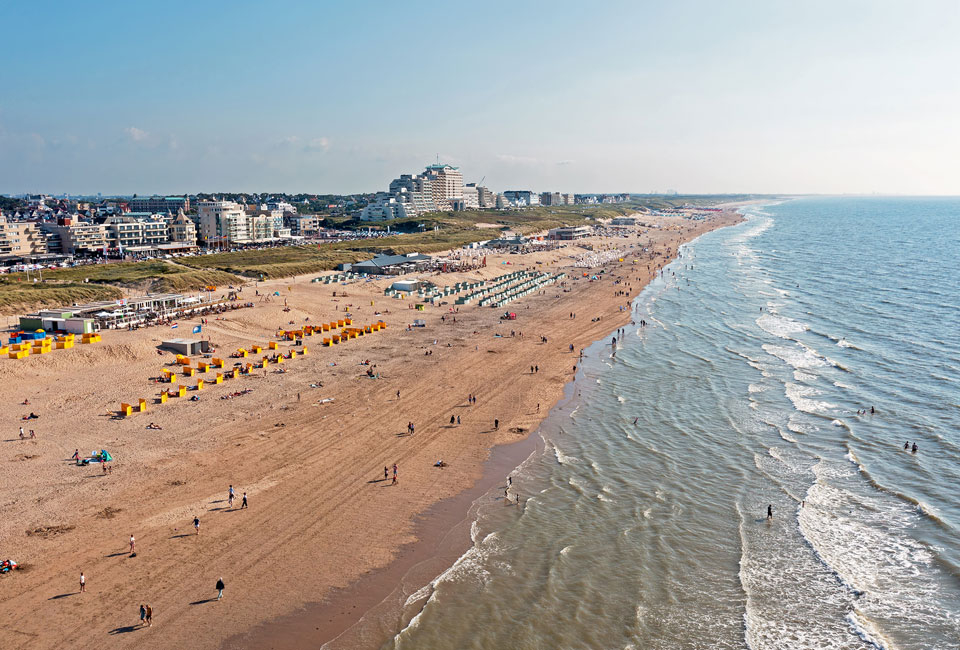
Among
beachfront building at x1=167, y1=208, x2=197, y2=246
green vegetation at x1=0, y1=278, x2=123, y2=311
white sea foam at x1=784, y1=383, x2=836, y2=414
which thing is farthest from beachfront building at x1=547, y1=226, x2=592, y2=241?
white sea foam at x1=784, y1=383, x2=836, y2=414

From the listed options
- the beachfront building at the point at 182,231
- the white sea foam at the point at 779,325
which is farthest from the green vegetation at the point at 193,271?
the white sea foam at the point at 779,325

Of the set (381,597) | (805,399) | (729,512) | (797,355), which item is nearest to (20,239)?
(381,597)

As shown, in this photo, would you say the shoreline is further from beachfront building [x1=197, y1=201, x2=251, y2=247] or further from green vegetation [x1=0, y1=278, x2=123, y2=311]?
beachfront building [x1=197, y1=201, x2=251, y2=247]

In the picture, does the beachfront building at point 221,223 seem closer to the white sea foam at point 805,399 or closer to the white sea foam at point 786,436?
the white sea foam at point 805,399

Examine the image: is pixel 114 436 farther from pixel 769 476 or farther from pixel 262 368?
pixel 769 476

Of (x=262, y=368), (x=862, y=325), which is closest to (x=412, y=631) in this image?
(x=262, y=368)

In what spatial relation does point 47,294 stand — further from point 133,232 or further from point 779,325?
point 779,325
